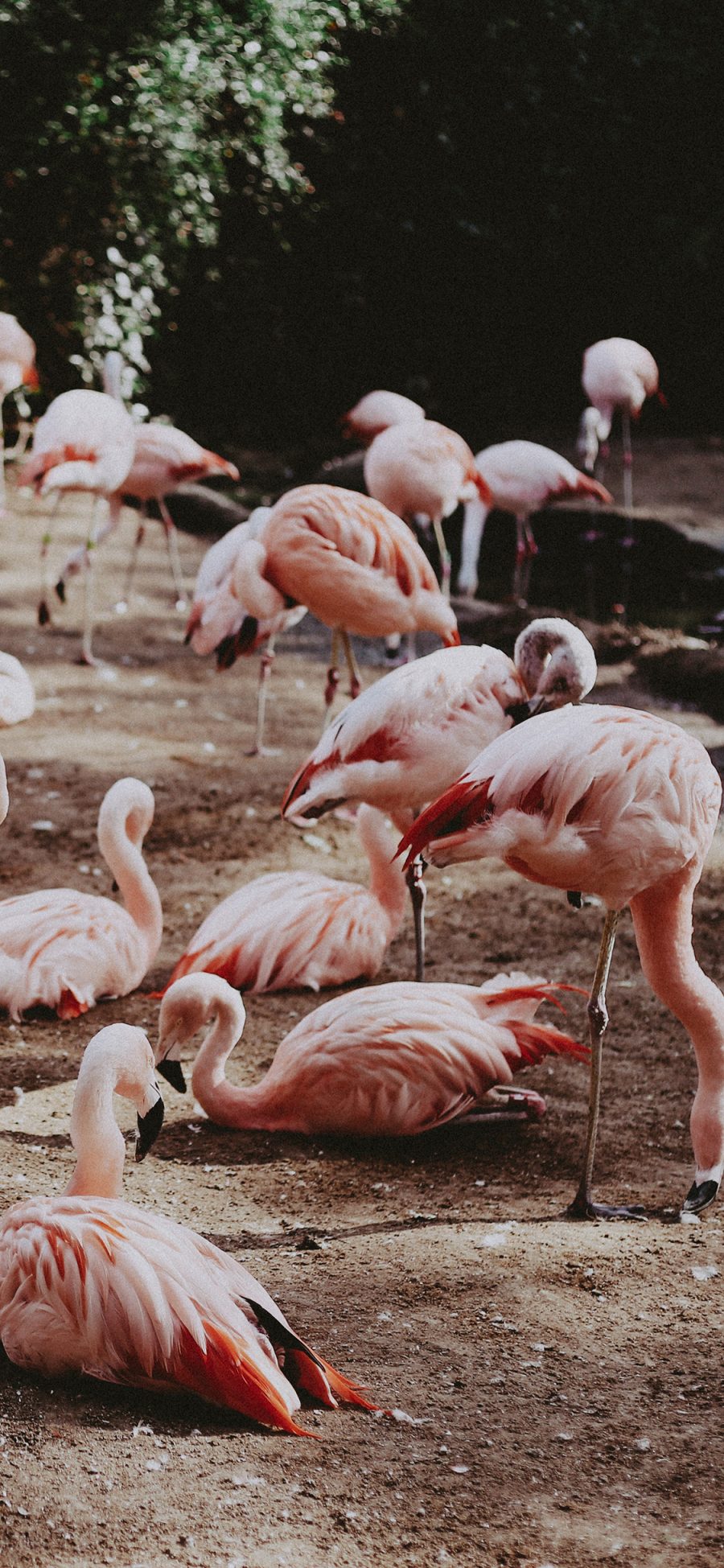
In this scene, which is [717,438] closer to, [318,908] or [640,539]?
[640,539]

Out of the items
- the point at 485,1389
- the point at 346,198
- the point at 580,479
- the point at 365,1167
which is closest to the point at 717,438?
the point at 346,198

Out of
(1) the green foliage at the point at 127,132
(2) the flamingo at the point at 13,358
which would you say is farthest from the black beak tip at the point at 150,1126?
(1) the green foliage at the point at 127,132

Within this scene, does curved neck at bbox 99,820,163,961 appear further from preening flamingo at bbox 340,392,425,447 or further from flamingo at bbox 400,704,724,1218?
preening flamingo at bbox 340,392,425,447

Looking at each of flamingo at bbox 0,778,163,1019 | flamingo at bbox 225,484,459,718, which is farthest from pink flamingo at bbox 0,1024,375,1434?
flamingo at bbox 225,484,459,718

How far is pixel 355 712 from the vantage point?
387 cm

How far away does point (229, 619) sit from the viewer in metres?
5.81

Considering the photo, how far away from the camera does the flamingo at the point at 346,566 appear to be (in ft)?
16.0

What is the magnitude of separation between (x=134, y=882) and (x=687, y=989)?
1.55 m

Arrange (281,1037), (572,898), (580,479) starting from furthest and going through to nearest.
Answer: (580,479), (281,1037), (572,898)

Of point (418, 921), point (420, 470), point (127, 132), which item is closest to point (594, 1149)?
point (418, 921)

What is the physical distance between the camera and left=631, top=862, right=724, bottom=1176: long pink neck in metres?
3.02

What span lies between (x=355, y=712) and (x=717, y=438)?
8620 mm

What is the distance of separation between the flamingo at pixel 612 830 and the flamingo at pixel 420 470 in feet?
12.9

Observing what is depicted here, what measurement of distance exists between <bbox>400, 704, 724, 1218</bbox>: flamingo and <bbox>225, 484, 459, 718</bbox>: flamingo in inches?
75.7
